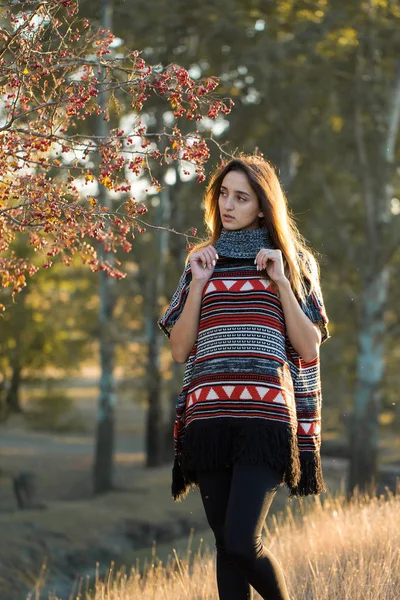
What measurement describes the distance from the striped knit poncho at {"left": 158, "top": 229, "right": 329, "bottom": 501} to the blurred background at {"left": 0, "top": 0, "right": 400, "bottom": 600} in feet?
25.5

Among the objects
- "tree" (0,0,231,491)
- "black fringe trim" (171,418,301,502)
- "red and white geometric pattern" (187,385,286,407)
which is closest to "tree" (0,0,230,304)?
"tree" (0,0,231,491)

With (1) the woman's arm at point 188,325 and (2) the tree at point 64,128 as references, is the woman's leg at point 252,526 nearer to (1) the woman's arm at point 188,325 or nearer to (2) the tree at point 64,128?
(1) the woman's arm at point 188,325

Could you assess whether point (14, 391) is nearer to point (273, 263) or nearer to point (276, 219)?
point (276, 219)

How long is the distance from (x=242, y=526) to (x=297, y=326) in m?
0.74

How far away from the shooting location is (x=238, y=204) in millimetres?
3561

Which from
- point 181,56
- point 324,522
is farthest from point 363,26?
point 324,522

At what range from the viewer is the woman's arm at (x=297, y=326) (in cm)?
338

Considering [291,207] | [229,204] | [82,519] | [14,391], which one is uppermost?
[291,207]

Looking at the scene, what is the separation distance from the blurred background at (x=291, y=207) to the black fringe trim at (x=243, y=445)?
309 inches

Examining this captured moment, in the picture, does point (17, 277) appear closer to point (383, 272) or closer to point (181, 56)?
point (383, 272)

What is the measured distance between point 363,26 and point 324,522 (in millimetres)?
9538

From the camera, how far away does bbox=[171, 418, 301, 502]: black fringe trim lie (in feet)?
10.6

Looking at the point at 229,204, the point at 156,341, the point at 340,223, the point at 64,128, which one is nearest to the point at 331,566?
the point at 229,204

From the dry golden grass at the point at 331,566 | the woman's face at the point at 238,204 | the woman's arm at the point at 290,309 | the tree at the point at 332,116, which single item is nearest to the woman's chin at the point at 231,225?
the woman's face at the point at 238,204
